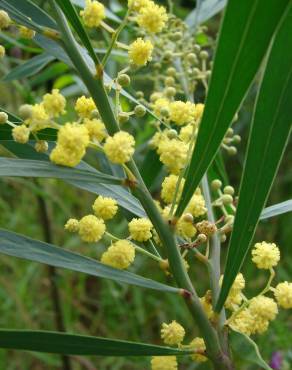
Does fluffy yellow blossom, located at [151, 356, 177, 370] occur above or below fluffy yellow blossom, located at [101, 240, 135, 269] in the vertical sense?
below

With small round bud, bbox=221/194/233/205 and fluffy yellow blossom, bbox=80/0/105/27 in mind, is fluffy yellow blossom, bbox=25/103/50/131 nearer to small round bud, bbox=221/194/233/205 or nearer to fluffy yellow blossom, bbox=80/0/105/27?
fluffy yellow blossom, bbox=80/0/105/27

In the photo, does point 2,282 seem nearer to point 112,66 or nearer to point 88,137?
point 112,66

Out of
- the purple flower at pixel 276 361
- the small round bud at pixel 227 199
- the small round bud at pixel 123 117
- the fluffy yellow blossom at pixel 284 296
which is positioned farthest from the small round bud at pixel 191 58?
the purple flower at pixel 276 361

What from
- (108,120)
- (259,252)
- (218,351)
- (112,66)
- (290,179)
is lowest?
(218,351)

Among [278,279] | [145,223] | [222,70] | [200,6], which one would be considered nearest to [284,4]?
[222,70]

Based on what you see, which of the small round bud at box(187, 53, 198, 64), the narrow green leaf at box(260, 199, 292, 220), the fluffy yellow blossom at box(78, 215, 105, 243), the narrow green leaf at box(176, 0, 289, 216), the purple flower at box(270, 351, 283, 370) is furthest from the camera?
the purple flower at box(270, 351, 283, 370)

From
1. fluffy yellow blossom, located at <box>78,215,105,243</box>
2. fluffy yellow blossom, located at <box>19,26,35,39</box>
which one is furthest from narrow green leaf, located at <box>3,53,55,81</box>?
fluffy yellow blossom, located at <box>78,215,105,243</box>
